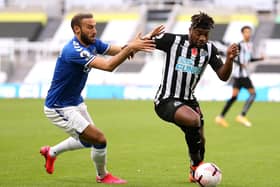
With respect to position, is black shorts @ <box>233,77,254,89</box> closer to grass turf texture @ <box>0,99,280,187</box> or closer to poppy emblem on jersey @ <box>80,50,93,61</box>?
grass turf texture @ <box>0,99,280,187</box>

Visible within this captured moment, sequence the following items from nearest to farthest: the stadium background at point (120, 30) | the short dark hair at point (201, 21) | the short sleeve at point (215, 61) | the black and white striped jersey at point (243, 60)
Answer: the short dark hair at point (201, 21) → the short sleeve at point (215, 61) → the black and white striped jersey at point (243, 60) → the stadium background at point (120, 30)

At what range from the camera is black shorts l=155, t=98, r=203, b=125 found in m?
8.82

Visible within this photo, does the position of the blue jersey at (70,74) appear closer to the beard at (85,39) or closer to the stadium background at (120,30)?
the beard at (85,39)

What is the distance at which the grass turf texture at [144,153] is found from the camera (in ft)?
30.8

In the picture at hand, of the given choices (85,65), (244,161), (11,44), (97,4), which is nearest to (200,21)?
(85,65)

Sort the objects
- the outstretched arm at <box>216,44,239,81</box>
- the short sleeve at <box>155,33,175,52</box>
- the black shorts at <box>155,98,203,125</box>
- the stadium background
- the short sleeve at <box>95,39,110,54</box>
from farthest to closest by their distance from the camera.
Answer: the stadium background < the short sleeve at <box>95,39,110,54</box> < the short sleeve at <box>155,33,175,52</box> < the black shorts at <box>155,98,203,125</box> < the outstretched arm at <box>216,44,239,81</box>

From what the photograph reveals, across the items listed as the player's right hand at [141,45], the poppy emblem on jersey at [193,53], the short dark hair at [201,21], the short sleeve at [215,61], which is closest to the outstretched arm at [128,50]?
the player's right hand at [141,45]

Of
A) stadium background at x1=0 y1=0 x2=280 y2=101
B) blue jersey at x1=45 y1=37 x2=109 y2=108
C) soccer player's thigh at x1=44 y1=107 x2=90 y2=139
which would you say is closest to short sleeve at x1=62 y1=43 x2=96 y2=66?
blue jersey at x1=45 y1=37 x2=109 y2=108

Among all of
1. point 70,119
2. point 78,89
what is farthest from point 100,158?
point 78,89

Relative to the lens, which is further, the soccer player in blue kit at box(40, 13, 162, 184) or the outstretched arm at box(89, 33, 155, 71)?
the soccer player in blue kit at box(40, 13, 162, 184)

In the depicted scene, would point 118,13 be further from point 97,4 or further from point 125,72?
point 125,72

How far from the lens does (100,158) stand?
912cm

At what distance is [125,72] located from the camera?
142 feet

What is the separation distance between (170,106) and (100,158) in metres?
1.13
